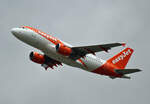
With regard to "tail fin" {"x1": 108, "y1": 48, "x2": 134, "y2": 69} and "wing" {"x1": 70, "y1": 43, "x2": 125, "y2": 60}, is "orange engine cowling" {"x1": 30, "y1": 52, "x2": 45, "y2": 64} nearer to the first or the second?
"wing" {"x1": 70, "y1": 43, "x2": 125, "y2": 60}

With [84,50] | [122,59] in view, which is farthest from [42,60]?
[122,59]

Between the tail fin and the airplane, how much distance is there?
0.21m

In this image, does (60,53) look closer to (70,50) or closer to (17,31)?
(70,50)

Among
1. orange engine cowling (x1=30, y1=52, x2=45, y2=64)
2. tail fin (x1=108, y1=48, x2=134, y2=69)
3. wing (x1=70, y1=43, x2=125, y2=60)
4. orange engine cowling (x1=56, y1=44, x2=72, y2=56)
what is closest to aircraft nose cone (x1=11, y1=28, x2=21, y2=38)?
orange engine cowling (x1=56, y1=44, x2=72, y2=56)

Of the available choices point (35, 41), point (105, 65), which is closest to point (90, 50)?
point (105, 65)

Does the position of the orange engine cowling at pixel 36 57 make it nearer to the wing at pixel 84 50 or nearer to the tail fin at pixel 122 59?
the wing at pixel 84 50

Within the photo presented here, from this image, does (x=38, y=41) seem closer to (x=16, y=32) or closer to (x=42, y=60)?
(x=16, y=32)

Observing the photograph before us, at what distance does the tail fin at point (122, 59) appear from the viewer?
54666 millimetres

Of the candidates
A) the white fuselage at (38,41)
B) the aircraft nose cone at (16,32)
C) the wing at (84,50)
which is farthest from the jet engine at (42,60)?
the wing at (84,50)

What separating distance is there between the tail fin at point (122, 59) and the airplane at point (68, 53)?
21 cm

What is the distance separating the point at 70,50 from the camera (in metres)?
48.4

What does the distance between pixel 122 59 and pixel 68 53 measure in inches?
477

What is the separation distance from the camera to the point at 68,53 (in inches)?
1890

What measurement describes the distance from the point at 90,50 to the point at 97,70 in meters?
4.13
